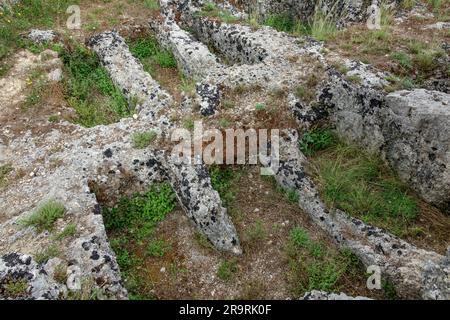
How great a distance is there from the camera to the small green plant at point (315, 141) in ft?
33.3

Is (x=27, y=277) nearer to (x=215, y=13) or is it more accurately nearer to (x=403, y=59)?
(x=403, y=59)

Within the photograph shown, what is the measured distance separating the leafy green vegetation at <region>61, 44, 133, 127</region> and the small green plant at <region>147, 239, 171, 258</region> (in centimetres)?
444

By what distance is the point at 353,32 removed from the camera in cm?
1273

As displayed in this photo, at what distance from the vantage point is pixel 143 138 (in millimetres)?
10367

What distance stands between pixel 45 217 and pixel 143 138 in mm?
2963

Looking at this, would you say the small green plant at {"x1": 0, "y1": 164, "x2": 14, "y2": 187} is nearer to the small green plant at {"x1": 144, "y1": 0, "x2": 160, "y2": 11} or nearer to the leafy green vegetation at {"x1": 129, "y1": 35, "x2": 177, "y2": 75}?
the leafy green vegetation at {"x1": 129, "y1": 35, "x2": 177, "y2": 75}

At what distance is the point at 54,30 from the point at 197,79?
6177 mm

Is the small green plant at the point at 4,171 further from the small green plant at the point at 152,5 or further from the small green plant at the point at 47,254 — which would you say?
the small green plant at the point at 152,5

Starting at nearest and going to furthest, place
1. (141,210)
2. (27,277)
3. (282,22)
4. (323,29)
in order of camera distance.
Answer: (27,277) < (141,210) < (323,29) < (282,22)

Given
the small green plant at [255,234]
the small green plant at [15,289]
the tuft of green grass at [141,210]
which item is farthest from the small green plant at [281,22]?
the small green plant at [15,289]

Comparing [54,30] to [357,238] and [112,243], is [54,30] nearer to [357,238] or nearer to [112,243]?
[112,243]

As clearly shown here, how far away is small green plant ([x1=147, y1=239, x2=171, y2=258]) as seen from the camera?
8.68 metres

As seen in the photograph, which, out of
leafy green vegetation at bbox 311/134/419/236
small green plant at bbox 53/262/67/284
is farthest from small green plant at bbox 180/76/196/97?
small green plant at bbox 53/262/67/284

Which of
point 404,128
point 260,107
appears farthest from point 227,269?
point 404,128
